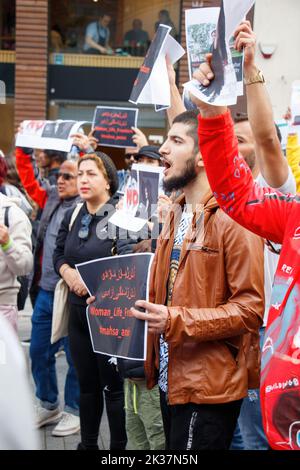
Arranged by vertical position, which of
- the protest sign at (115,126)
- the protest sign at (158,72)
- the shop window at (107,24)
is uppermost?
the shop window at (107,24)

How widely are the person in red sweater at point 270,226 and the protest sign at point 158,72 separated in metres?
1.49

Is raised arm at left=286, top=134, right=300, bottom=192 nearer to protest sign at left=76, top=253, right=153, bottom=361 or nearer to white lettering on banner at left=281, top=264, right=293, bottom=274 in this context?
protest sign at left=76, top=253, right=153, bottom=361

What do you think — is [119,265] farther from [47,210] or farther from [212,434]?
[47,210]

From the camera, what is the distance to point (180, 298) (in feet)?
9.98

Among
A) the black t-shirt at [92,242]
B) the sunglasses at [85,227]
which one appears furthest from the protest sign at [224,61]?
the sunglasses at [85,227]

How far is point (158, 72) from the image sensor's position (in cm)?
405

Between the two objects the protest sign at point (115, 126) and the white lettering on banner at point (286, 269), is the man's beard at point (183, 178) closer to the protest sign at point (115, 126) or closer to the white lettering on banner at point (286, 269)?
the white lettering on banner at point (286, 269)

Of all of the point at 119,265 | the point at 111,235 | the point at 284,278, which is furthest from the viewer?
the point at 111,235

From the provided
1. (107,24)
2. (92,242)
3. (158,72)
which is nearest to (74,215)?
(92,242)

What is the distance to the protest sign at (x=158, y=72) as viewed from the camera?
156 inches

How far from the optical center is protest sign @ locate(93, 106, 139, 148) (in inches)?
248

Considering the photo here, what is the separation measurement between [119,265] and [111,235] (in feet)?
4.31
